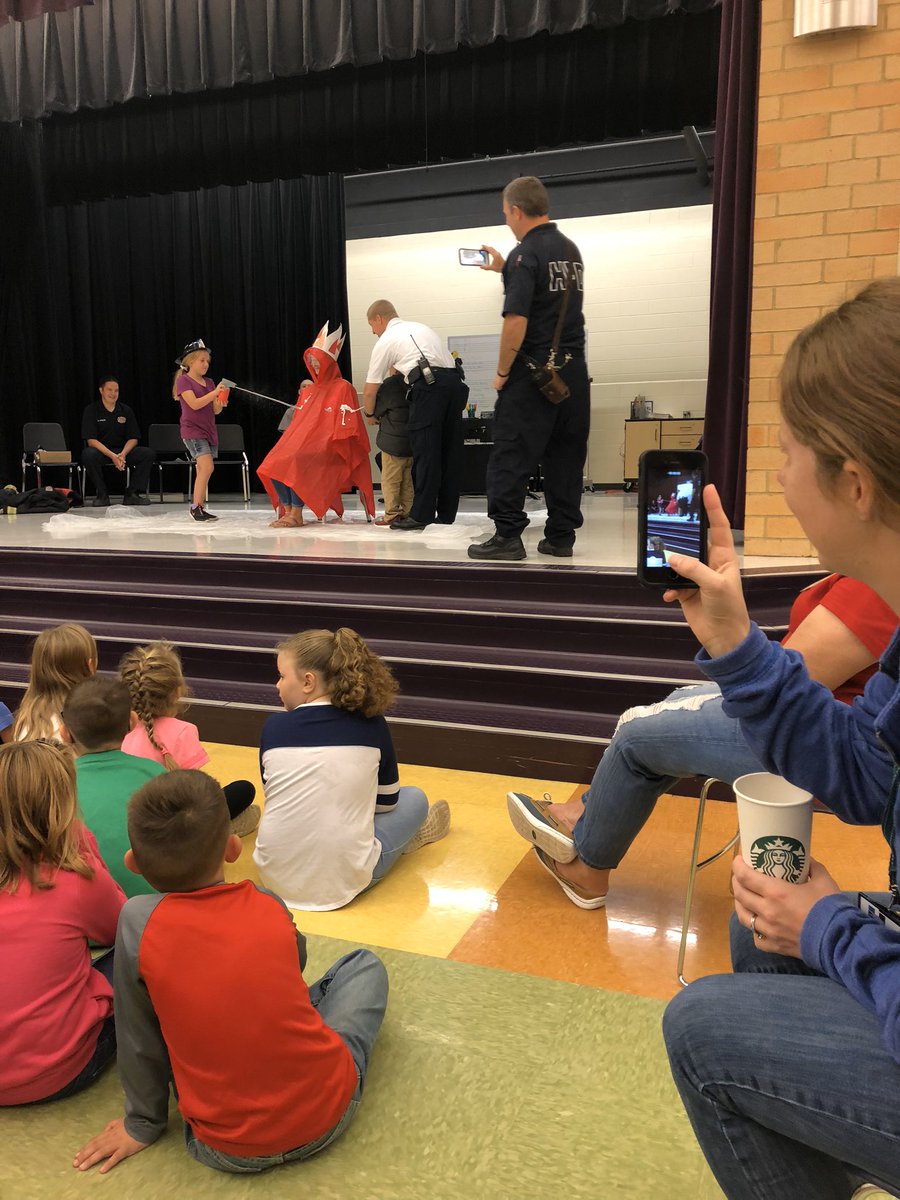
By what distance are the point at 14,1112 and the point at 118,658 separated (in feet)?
8.91

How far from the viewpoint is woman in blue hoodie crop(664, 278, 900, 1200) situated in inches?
31.2

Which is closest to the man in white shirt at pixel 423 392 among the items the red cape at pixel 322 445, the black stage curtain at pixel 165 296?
the red cape at pixel 322 445

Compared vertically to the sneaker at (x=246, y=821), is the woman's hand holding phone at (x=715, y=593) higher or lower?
higher

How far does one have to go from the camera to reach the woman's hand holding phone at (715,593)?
→ 3.27 ft

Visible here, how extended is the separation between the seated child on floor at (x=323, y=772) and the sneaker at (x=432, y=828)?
237 mm

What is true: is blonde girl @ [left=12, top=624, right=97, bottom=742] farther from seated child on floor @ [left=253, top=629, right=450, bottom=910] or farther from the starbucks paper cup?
the starbucks paper cup

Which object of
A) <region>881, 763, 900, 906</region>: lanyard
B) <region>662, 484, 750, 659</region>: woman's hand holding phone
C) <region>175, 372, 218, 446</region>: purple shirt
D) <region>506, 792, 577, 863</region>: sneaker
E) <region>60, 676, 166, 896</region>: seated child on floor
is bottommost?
<region>506, 792, 577, 863</region>: sneaker

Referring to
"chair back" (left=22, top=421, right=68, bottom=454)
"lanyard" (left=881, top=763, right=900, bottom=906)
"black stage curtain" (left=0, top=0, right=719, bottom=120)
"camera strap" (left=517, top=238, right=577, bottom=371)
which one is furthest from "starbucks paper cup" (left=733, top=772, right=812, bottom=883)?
"chair back" (left=22, top=421, right=68, bottom=454)

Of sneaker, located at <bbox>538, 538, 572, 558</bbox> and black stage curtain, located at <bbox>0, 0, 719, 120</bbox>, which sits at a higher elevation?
black stage curtain, located at <bbox>0, 0, 719, 120</bbox>

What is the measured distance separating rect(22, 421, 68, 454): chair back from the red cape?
145 inches

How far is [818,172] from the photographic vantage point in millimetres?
3828

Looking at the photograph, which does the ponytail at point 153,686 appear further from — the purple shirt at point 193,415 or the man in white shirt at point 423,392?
the purple shirt at point 193,415

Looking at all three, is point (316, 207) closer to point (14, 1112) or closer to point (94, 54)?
point (94, 54)

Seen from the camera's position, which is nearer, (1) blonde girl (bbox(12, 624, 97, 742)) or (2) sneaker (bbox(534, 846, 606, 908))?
(2) sneaker (bbox(534, 846, 606, 908))
